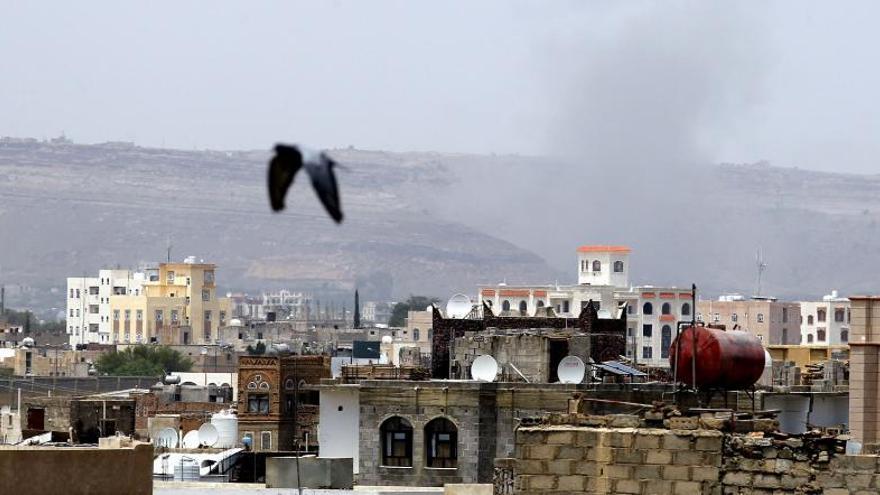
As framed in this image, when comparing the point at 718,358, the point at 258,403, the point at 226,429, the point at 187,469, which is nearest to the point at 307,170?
the point at 718,358

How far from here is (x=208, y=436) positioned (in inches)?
2344

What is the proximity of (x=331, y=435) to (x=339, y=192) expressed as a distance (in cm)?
2828

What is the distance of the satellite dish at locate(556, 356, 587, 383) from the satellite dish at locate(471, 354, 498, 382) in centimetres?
107

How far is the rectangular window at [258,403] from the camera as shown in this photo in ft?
244

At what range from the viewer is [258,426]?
2879 inches

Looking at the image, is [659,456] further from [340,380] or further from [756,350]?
[340,380]

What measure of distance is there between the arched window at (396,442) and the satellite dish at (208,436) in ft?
53.3

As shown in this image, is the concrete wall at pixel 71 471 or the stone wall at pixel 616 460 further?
the stone wall at pixel 616 460

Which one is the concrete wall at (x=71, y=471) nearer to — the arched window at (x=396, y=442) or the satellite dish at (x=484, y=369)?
the arched window at (x=396, y=442)

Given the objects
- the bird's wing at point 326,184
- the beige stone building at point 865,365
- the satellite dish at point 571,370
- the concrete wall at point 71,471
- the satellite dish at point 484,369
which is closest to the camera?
the bird's wing at point 326,184

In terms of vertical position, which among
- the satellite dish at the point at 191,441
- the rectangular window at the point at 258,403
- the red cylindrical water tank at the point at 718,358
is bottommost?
the satellite dish at the point at 191,441

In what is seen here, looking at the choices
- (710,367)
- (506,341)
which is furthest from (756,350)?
(506,341)

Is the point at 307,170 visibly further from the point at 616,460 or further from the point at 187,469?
the point at 187,469

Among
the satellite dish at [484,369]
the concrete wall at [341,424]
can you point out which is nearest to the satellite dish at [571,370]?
the satellite dish at [484,369]
